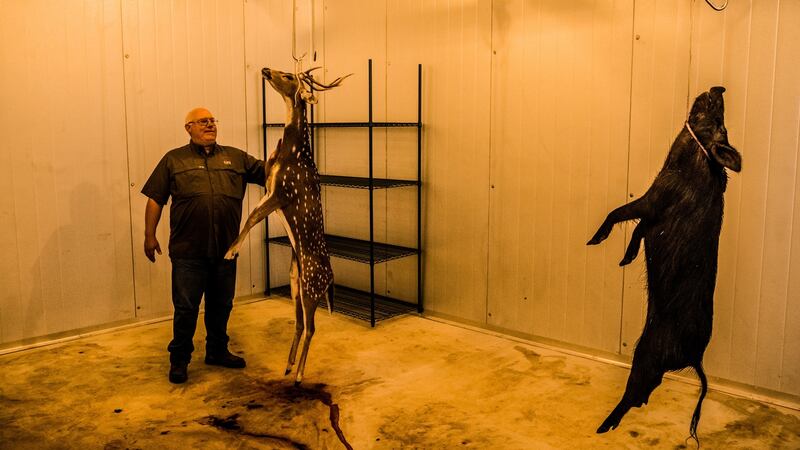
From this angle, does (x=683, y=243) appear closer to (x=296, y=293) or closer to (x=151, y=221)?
(x=296, y=293)

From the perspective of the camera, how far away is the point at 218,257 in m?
3.58

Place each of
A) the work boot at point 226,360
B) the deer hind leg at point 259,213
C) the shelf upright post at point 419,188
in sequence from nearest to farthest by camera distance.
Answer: the deer hind leg at point 259,213
the work boot at point 226,360
the shelf upright post at point 419,188

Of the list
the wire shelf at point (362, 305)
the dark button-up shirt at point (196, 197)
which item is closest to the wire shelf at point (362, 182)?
the wire shelf at point (362, 305)

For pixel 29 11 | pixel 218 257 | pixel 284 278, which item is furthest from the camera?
pixel 284 278

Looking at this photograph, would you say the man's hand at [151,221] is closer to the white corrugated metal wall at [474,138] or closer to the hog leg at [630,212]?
the white corrugated metal wall at [474,138]

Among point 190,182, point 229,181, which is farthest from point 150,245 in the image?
point 229,181

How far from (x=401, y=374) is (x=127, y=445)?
145 centimetres

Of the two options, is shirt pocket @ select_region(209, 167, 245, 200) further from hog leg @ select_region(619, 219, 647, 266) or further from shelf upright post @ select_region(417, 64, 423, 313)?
hog leg @ select_region(619, 219, 647, 266)

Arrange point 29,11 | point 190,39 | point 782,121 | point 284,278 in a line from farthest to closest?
point 284,278
point 190,39
point 29,11
point 782,121

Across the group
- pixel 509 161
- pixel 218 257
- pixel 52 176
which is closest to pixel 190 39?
pixel 52 176

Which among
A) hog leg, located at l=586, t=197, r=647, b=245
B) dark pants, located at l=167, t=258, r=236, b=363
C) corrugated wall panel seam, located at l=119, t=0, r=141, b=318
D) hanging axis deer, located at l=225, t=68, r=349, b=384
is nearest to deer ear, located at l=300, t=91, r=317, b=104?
hanging axis deer, located at l=225, t=68, r=349, b=384

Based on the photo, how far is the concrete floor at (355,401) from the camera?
2867mm

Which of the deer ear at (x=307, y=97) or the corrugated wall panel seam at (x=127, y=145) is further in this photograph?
the corrugated wall panel seam at (x=127, y=145)

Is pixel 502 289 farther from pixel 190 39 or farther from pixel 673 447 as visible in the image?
pixel 190 39
